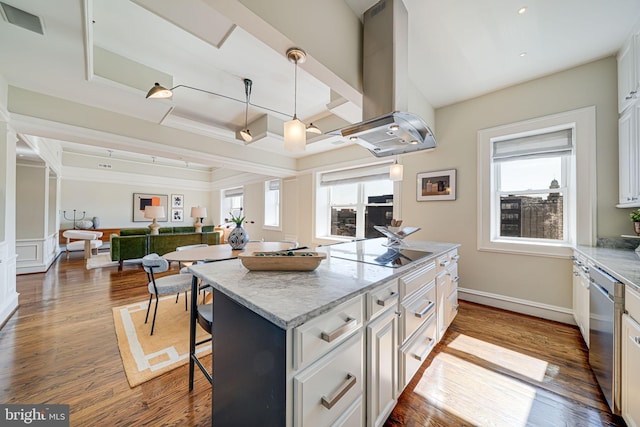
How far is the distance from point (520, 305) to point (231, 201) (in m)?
8.26

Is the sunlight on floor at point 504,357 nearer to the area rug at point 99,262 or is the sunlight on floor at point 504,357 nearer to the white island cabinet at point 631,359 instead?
the white island cabinet at point 631,359

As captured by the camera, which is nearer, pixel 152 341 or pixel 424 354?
pixel 424 354

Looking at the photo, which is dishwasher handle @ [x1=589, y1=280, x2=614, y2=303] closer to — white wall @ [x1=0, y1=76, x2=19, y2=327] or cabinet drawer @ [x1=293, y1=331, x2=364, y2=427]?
cabinet drawer @ [x1=293, y1=331, x2=364, y2=427]

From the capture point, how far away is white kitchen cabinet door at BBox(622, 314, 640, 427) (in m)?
1.15

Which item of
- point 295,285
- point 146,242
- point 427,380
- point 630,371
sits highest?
point 295,285

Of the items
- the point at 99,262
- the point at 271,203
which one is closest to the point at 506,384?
the point at 271,203

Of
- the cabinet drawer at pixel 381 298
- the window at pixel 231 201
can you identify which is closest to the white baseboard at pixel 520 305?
the cabinet drawer at pixel 381 298

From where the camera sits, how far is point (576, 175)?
8.30 ft

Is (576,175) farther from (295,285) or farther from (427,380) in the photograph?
(295,285)

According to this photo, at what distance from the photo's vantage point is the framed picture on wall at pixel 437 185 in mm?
3344

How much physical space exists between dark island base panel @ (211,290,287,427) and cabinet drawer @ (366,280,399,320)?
0.50 meters

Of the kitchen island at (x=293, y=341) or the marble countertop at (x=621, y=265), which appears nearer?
the kitchen island at (x=293, y=341)

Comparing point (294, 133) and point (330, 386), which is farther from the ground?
point (294, 133)

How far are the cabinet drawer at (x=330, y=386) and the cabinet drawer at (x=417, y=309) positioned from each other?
0.47m
